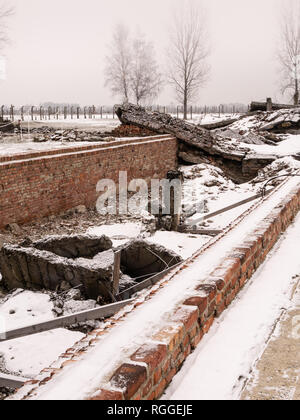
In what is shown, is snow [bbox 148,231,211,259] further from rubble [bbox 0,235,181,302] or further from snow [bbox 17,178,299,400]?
snow [bbox 17,178,299,400]

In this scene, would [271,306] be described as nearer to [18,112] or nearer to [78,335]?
[78,335]

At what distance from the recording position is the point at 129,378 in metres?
1.94

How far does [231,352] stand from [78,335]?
8.35ft

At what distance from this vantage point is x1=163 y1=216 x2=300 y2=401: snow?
86.6 inches

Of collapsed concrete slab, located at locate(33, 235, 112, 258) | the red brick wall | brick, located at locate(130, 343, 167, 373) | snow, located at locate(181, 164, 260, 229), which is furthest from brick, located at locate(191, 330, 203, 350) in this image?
snow, located at locate(181, 164, 260, 229)

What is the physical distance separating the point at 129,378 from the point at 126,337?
0.46 meters

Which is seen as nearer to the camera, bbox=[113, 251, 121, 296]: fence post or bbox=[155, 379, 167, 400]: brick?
bbox=[155, 379, 167, 400]: brick

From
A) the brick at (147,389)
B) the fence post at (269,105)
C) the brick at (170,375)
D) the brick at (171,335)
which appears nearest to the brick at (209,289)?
the brick at (171,335)

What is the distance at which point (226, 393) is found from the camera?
2.15m

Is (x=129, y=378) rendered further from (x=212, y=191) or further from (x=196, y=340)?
(x=212, y=191)

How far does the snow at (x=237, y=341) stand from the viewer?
220 cm

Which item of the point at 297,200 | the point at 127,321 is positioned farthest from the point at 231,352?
the point at 297,200

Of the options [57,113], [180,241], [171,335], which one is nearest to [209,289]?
[171,335]

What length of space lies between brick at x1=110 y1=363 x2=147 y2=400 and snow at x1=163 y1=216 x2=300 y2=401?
25cm
